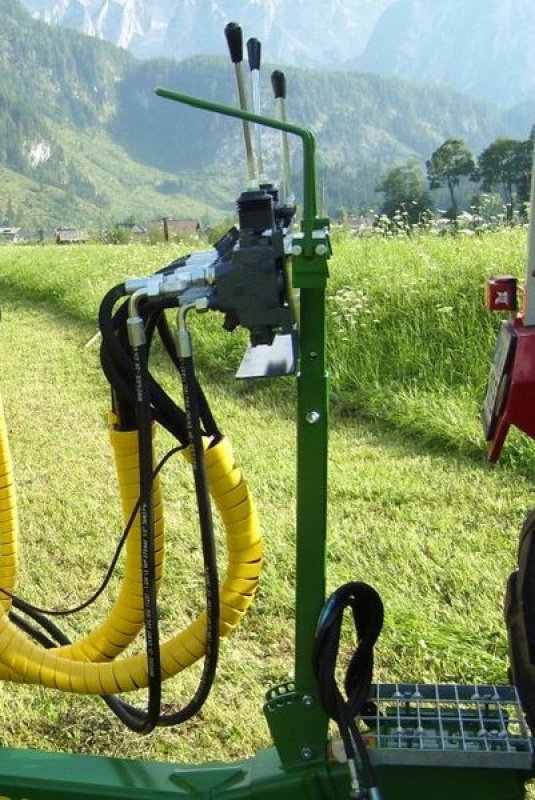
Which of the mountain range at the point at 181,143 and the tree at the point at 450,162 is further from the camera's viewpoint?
the mountain range at the point at 181,143

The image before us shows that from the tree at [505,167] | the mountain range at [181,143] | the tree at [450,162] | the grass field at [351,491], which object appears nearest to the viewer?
the grass field at [351,491]

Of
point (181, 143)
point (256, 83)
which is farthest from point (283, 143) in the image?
point (181, 143)

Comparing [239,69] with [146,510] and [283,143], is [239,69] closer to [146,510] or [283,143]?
[283,143]

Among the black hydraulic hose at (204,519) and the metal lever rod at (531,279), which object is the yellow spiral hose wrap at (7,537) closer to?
the black hydraulic hose at (204,519)

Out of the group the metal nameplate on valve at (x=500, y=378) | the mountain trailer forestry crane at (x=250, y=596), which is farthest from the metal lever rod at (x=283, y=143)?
the metal nameplate on valve at (x=500, y=378)

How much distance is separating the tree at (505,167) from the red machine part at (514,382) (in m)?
3.05

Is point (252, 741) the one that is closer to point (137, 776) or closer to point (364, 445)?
point (137, 776)

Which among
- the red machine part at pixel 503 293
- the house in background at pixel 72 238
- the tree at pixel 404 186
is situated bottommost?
the house in background at pixel 72 238

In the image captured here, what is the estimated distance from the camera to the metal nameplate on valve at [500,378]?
1.49 metres

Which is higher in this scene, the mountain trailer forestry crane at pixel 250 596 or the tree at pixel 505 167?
the tree at pixel 505 167

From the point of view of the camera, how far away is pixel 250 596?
162 centimetres

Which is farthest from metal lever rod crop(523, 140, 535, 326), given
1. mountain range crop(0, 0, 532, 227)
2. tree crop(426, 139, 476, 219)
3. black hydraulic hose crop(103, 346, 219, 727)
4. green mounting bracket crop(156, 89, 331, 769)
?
mountain range crop(0, 0, 532, 227)

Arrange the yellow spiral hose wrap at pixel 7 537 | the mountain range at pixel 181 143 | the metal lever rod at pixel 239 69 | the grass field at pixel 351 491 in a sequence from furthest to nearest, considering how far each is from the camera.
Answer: the mountain range at pixel 181 143
the grass field at pixel 351 491
the yellow spiral hose wrap at pixel 7 537
the metal lever rod at pixel 239 69

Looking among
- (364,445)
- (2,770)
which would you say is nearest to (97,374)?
(364,445)
